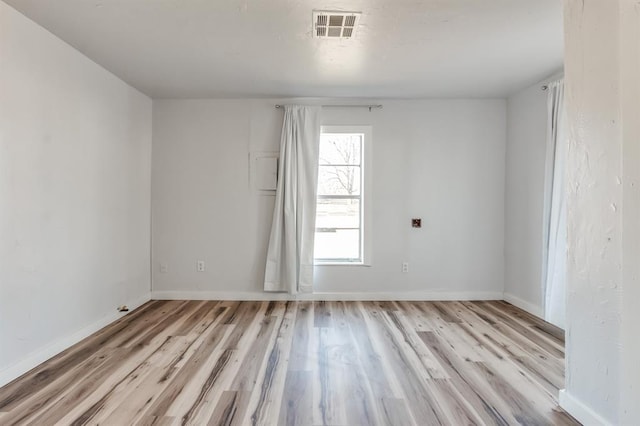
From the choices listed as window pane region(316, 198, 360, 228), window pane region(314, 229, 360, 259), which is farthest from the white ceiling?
window pane region(314, 229, 360, 259)

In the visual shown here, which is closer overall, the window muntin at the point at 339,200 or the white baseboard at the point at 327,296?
the white baseboard at the point at 327,296

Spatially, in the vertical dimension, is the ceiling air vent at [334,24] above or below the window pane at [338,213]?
above

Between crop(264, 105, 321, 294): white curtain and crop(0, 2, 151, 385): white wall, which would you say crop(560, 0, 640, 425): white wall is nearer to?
crop(264, 105, 321, 294): white curtain

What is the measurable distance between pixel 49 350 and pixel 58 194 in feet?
3.97

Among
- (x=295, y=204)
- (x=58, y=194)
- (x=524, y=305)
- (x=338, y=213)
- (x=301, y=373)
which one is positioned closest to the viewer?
(x=301, y=373)

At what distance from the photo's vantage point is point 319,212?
4219mm

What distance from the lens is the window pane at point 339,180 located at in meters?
4.21

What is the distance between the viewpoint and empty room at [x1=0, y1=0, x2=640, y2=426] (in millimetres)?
1792

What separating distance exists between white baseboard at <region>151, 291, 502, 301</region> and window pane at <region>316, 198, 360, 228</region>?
0.89 metres

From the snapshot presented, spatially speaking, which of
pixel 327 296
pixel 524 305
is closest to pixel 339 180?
pixel 327 296

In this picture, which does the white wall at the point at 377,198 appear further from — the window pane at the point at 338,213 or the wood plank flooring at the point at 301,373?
the wood plank flooring at the point at 301,373

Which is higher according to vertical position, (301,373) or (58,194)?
(58,194)

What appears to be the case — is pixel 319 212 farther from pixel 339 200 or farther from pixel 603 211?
pixel 603 211

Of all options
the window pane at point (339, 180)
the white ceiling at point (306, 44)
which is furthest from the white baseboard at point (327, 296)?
the white ceiling at point (306, 44)
